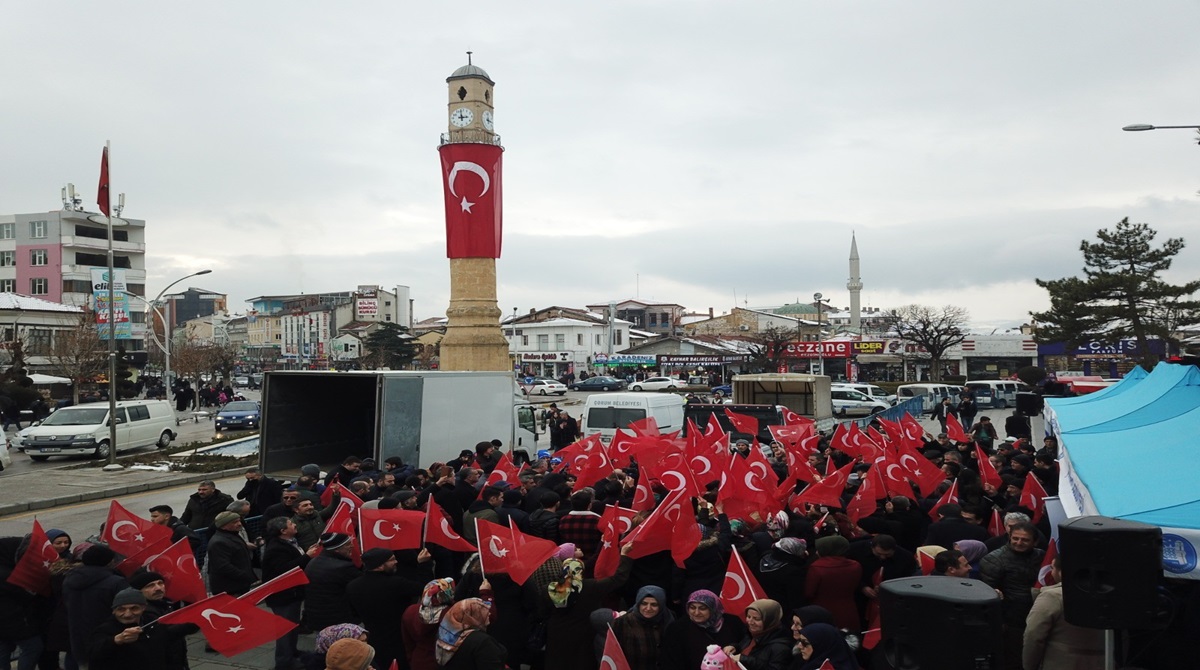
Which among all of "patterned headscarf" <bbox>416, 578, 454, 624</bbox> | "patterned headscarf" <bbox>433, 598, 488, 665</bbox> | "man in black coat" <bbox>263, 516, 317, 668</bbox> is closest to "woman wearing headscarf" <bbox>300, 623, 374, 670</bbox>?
"patterned headscarf" <bbox>433, 598, 488, 665</bbox>

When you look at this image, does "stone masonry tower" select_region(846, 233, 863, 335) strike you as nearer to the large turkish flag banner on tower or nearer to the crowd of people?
the large turkish flag banner on tower

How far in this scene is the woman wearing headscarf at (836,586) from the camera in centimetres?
657

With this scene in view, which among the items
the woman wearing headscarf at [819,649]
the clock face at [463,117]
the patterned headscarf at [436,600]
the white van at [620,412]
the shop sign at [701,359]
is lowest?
the woman wearing headscarf at [819,649]

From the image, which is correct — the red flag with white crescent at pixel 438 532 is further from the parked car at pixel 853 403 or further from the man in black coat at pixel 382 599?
the parked car at pixel 853 403

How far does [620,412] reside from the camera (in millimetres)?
20125

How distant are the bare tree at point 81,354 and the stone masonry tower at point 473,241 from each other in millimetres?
16283

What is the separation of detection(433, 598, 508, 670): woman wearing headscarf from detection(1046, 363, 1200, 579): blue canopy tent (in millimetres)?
3997

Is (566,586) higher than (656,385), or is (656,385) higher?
(566,586)

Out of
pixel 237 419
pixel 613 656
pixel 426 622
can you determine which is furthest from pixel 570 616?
pixel 237 419

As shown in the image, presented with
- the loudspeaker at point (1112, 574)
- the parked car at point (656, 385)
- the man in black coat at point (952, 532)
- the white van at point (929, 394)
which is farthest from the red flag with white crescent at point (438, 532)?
the parked car at point (656, 385)

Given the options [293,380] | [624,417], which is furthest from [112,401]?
[624,417]

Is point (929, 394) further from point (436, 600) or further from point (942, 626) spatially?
point (942, 626)

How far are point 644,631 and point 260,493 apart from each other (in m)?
7.13

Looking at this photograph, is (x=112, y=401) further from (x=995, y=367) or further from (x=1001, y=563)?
(x=995, y=367)
